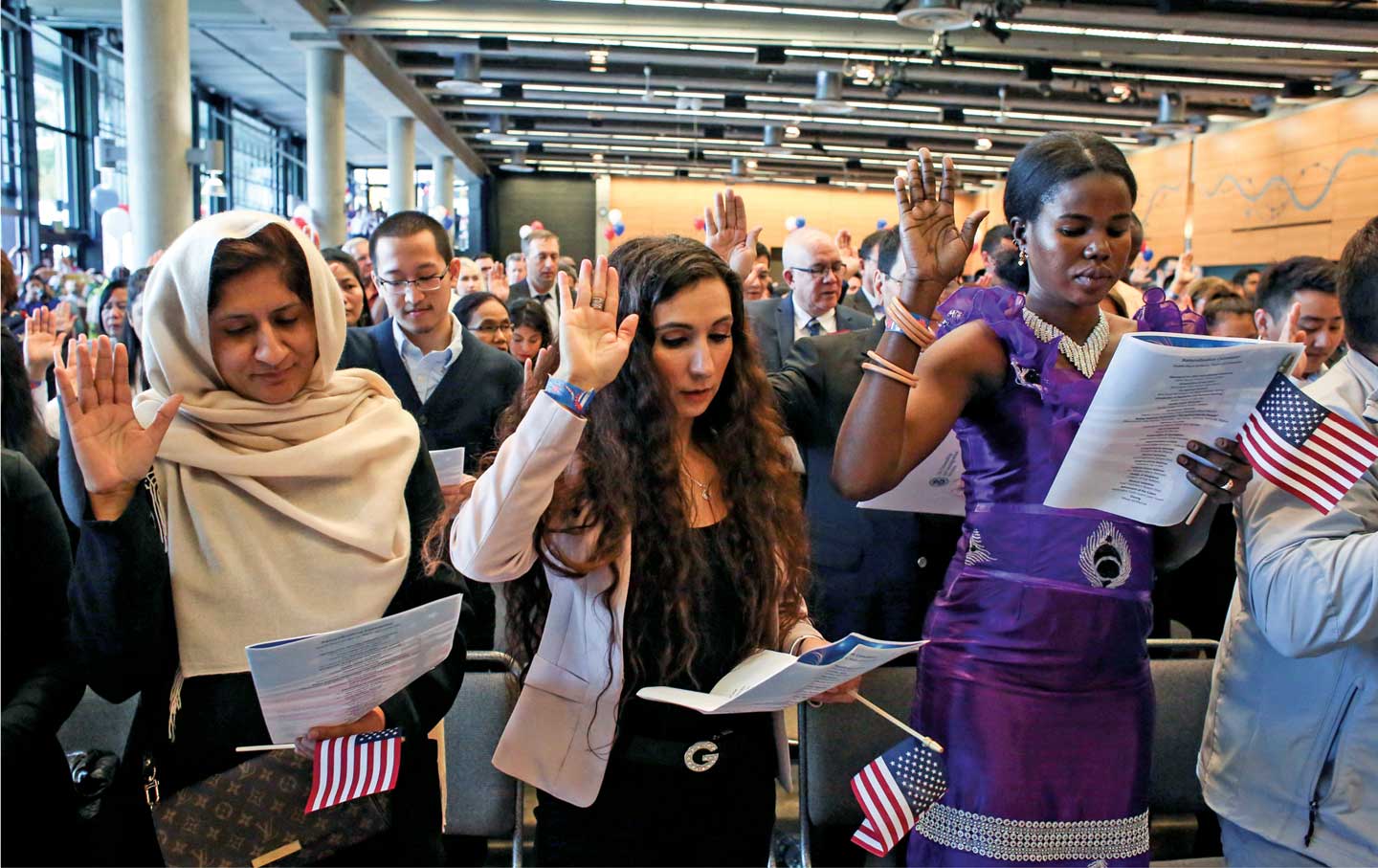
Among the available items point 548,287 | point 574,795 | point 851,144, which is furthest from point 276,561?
point 851,144

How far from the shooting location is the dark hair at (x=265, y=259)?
5.18ft

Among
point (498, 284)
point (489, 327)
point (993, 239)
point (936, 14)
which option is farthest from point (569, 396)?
point (936, 14)

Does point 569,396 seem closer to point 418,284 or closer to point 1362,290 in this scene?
point 1362,290

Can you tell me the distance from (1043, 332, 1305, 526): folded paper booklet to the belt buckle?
25.2 inches

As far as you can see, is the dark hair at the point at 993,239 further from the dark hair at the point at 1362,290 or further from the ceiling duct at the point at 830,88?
the ceiling duct at the point at 830,88

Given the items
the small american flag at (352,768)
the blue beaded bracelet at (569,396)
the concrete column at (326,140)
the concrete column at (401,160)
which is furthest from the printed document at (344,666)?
the concrete column at (401,160)

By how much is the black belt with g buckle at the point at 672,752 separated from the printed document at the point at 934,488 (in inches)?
29.7

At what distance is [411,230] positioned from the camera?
3562mm

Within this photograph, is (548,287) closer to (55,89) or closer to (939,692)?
(939,692)

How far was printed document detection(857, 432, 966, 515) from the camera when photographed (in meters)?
2.24

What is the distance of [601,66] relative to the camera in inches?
576

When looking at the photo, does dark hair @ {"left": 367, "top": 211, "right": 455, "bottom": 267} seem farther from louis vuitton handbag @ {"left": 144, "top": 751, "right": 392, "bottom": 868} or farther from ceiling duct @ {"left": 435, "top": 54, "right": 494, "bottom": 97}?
ceiling duct @ {"left": 435, "top": 54, "right": 494, "bottom": 97}

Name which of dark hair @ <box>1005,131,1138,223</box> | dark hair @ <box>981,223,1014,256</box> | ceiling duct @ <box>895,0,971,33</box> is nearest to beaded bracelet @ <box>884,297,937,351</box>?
dark hair @ <box>1005,131,1138,223</box>

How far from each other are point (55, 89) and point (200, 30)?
1.94m
